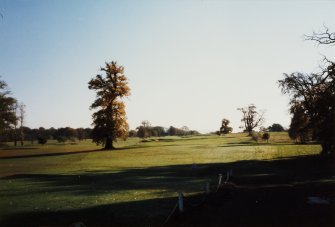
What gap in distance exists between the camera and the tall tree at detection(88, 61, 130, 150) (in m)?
73.6

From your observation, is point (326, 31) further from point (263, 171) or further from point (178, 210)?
point (178, 210)

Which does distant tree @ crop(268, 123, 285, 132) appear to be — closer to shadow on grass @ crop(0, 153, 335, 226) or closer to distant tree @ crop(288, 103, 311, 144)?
distant tree @ crop(288, 103, 311, 144)

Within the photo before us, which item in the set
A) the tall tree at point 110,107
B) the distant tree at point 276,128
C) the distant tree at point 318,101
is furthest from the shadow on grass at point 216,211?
the distant tree at point 276,128

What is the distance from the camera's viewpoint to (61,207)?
58.4 ft

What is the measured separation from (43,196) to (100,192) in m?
3.20

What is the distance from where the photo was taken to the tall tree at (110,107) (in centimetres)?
7362

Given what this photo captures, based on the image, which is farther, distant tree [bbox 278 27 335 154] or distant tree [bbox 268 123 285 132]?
distant tree [bbox 268 123 285 132]

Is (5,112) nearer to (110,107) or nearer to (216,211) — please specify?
(110,107)

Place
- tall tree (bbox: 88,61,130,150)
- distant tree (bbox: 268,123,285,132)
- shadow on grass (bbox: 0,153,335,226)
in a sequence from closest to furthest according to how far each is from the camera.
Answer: shadow on grass (bbox: 0,153,335,226) < tall tree (bbox: 88,61,130,150) < distant tree (bbox: 268,123,285,132)

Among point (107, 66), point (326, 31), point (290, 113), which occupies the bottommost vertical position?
point (290, 113)

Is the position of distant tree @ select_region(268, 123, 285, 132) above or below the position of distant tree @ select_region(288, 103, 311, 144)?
above

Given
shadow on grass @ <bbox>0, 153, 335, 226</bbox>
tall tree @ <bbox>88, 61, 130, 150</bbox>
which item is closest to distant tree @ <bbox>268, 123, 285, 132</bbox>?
tall tree @ <bbox>88, 61, 130, 150</bbox>

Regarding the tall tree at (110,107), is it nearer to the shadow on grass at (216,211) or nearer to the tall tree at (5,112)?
the tall tree at (5,112)

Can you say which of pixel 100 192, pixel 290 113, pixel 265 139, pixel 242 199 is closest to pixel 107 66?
pixel 290 113
